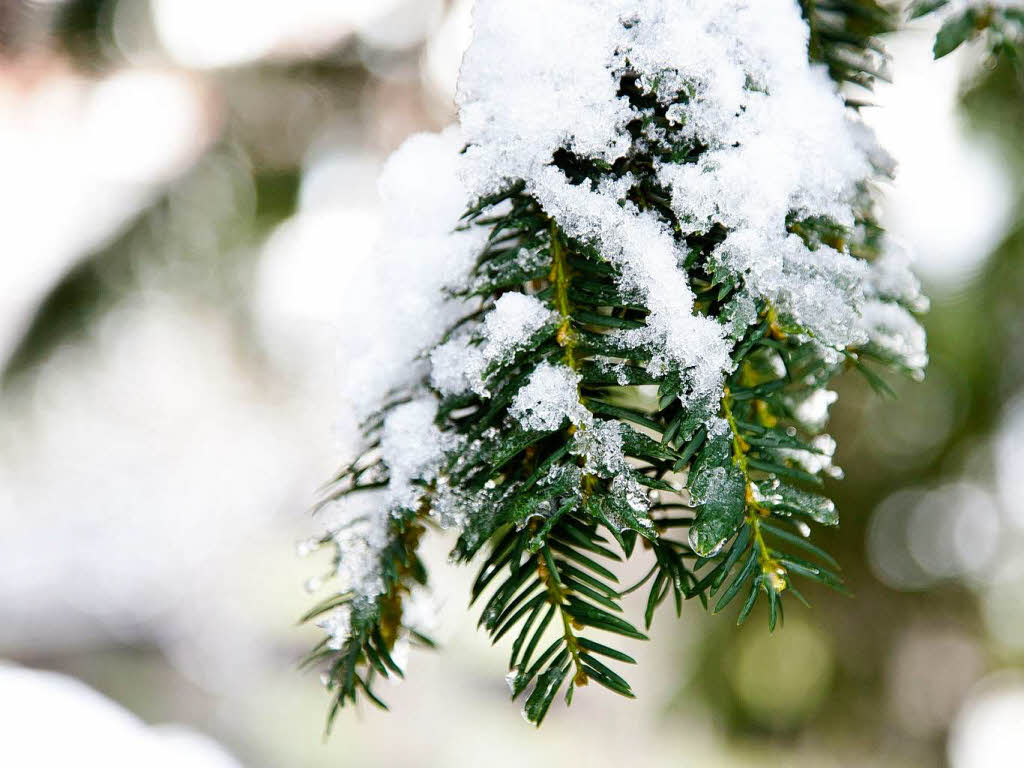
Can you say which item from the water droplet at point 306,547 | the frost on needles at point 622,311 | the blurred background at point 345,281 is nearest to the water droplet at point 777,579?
the frost on needles at point 622,311

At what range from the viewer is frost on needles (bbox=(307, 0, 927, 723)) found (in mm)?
304

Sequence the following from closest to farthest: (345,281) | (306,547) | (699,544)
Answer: (699,544), (306,547), (345,281)

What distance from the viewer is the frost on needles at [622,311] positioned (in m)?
0.30

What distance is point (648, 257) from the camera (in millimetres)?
309

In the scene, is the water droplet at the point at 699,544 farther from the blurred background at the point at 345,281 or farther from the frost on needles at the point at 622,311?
the blurred background at the point at 345,281

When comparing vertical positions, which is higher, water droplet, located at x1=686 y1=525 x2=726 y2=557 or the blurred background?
the blurred background

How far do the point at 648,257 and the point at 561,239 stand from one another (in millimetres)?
44

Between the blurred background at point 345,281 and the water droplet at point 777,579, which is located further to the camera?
the blurred background at point 345,281

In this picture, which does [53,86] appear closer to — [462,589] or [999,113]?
[999,113]

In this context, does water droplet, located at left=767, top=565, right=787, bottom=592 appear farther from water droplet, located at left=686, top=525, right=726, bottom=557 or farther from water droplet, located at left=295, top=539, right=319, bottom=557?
water droplet, located at left=295, top=539, right=319, bottom=557

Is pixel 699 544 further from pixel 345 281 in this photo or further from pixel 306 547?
pixel 345 281

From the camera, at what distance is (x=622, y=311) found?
342 millimetres

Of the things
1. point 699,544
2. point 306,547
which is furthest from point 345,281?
point 699,544

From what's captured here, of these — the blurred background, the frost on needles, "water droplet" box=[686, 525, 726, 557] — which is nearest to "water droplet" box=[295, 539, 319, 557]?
the frost on needles
